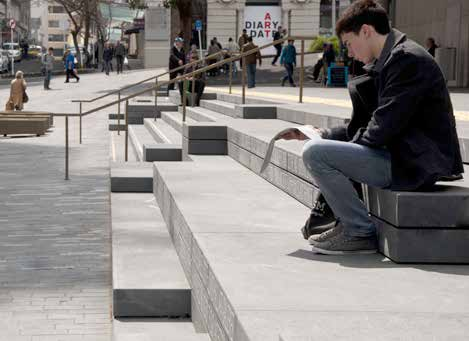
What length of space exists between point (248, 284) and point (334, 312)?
2.02 ft

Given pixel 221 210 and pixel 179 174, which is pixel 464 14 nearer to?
pixel 179 174

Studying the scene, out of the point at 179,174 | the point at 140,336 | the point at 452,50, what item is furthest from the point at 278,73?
the point at 140,336

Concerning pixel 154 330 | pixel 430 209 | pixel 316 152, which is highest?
pixel 316 152

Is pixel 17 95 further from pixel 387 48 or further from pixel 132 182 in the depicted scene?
pixel 387 48

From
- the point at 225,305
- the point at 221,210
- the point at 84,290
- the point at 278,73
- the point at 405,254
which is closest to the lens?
the point at 225,305

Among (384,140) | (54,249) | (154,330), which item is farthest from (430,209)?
(54,249)

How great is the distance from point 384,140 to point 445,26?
24.0 metres

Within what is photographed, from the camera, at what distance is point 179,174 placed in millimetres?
8164

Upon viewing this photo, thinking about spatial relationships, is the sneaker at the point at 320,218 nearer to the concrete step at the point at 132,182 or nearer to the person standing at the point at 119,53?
the concrete step at the point at 132,182

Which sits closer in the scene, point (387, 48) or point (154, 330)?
point (387, 48)

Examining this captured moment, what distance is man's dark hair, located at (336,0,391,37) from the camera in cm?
478

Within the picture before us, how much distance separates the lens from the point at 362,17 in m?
4.78

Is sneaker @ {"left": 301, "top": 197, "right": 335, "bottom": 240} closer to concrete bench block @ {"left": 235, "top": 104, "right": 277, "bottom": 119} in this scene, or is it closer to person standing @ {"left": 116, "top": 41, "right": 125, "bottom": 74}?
concrete bench block @ {"left": 235, "top": 104, "right": 277, "bottom": 119}

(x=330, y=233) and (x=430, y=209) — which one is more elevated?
(x=430, y=209)
